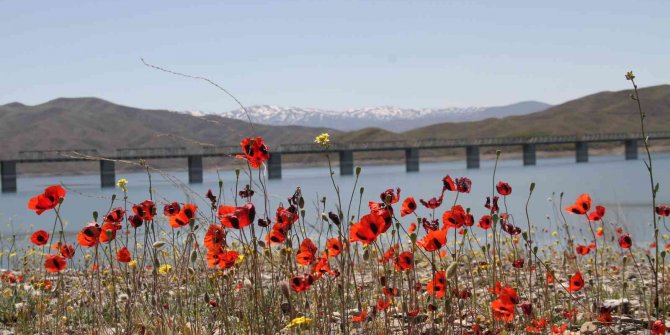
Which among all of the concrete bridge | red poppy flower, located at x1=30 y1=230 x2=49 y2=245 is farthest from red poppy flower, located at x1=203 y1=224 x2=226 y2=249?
the concrete bridge

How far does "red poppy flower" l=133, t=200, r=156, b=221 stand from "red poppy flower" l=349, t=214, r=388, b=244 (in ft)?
4.93

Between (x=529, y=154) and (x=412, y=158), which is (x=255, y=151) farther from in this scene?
(x=529, y=154)

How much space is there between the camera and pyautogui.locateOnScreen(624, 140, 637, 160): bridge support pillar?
474 feet

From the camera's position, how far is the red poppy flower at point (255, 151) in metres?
4.27

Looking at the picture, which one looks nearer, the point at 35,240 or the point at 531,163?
the point at 35,240

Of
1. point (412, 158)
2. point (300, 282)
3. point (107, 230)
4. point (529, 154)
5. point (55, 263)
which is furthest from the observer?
point (529, 154)

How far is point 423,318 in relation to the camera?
19.4 feet

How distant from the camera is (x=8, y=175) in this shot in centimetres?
10350

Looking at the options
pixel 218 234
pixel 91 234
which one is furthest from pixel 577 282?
pixel 91 234

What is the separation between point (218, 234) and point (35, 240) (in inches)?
51.1

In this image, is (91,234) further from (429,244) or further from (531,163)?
(531,163)

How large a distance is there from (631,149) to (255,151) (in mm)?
151049

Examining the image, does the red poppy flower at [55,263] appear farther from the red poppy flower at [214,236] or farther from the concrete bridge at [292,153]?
the concrete bridge at [292,153]

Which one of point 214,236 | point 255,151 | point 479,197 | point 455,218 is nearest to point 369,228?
point 255,151
